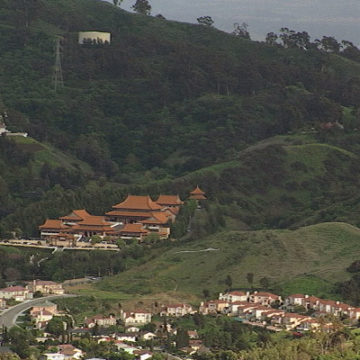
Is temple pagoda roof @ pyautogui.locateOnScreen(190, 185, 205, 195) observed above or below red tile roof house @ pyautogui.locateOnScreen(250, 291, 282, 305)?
above

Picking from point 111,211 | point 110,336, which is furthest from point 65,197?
point 110,336

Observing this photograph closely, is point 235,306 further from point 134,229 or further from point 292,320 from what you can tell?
point 134,229

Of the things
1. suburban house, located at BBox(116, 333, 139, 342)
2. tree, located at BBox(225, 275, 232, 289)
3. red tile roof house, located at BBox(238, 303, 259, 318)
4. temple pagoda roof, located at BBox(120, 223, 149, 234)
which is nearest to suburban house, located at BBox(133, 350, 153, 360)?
suburban house, located at BBox(116, 333, 139, 342)

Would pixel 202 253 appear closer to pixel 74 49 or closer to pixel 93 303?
pixel 93 303

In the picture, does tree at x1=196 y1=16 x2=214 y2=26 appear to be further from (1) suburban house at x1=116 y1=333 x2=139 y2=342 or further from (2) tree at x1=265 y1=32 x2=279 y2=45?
(1) suburban house at x1=116 y1=333 x2=139 y2=342

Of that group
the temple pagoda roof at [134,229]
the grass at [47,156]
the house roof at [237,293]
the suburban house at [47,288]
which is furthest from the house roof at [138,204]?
the house roof at [237,293]
